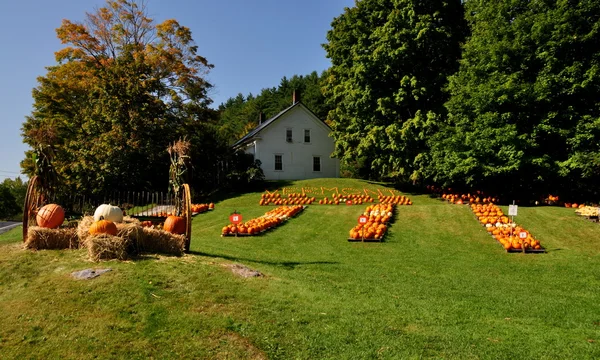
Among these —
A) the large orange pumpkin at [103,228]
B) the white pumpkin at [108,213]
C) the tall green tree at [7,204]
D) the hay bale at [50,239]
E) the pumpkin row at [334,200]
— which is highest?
the white pumpkin at [108,213]

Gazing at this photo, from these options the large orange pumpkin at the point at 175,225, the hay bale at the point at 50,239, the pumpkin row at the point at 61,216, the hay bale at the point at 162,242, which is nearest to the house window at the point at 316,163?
the large orange pumpkin at the point at 175,225

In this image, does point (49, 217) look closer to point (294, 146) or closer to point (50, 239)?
point (50, 239)

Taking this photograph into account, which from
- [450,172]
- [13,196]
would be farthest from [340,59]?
[13,196]

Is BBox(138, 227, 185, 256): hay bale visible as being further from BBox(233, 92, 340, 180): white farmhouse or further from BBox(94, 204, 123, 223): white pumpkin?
BBox(233, 92, 340, 180): white farmhouse

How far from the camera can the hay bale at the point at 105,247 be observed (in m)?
7.24

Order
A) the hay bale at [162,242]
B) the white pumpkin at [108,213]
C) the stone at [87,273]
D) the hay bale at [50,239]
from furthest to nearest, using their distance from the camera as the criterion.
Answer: the white pumpkin at [108,213] → the hay bale at [162,242] → the hay bale at [50,239] → the stone at [87,273]

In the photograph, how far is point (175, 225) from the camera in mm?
8977

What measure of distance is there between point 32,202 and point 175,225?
10.6 ft

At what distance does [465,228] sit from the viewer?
48.5 feet

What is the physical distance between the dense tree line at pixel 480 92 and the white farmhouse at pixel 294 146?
8.35 m

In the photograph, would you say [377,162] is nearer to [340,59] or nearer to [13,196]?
[340,59]

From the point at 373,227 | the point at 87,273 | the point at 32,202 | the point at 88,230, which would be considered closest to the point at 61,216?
the point at 32,202

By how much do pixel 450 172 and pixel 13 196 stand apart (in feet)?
146

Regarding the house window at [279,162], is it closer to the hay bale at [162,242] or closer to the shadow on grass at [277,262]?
the shadow on grass at [277,262]
